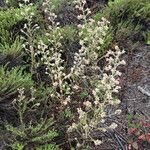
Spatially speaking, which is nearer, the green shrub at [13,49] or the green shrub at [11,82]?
the green shrub at [11,82]

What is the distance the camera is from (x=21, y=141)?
11.8 feet

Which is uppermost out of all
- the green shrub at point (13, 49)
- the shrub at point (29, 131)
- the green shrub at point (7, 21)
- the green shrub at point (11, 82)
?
the green shrub at point (7, 21)

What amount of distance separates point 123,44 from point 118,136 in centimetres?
143

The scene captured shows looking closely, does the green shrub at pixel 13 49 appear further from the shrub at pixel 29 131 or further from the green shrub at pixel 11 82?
the shrub at pixel 29 131

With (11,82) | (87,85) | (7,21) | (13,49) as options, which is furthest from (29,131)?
(7,21)

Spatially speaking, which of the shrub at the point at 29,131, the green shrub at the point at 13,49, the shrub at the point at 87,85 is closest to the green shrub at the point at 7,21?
the green shrub at the point at 13,49

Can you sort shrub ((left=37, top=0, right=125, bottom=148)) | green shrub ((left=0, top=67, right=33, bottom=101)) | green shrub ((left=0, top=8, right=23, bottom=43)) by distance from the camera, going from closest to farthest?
shrub ((left=37, top=0, right=125, bottom=148)) → green shrub ((left=0, top=67, right=33, bottom=101)) → green shrub ((left=0, top=8, right=23, bottom=43))

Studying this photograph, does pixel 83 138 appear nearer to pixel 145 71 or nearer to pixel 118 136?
pixel 118 136

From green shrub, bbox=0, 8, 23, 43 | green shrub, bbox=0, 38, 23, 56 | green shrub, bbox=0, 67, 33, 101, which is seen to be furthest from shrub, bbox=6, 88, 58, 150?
green shrub, bbox=0, 8, 23, 43

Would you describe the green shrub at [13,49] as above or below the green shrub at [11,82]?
above

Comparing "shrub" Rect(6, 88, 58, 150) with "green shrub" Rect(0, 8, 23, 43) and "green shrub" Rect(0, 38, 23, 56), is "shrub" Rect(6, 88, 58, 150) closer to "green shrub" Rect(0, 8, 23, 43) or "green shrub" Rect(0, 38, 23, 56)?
"green shrub" Rect(0, 38, 23, 56)

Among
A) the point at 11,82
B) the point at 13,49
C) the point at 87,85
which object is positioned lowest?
the point at 87,85

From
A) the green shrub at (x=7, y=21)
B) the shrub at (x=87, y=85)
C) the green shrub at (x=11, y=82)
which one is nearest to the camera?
the shrub at (x=87, y=85)

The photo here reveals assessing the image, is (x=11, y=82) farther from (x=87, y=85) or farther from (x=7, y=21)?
(x=7, y=21)
